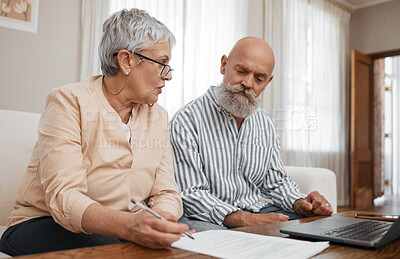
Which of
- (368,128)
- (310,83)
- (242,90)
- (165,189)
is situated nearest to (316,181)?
(242,90)

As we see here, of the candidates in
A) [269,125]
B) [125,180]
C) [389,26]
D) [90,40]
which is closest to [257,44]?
[269,125]

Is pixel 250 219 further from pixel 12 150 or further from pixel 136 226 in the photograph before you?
pixel 12 150

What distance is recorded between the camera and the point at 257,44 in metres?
1.91

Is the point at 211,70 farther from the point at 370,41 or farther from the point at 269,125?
the point at 370,41

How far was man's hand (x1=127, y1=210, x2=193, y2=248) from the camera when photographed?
793mm

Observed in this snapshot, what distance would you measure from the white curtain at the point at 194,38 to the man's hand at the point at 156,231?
2.76 meters

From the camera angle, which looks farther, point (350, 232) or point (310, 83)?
point (310, 83)

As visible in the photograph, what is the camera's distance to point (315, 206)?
1.61 meters

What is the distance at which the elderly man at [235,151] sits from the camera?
1.68 meters

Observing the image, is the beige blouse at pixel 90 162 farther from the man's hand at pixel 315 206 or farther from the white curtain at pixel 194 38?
the white curtain at pixel 194 38

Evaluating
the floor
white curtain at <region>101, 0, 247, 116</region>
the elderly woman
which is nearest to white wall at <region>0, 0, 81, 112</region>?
white curtain at <region>101, 0, 247, 116</region>

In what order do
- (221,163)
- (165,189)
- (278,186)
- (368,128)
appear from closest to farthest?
(165,189)
(221,163)
(278,186)
(368,128)

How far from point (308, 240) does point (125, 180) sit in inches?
23.6

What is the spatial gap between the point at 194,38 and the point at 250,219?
2.70 metres
